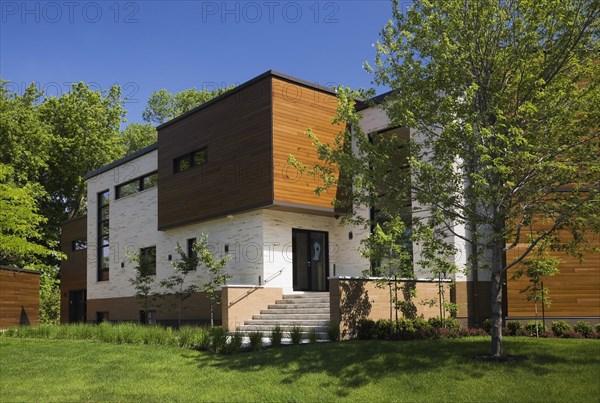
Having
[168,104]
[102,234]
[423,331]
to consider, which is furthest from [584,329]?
[168,104]

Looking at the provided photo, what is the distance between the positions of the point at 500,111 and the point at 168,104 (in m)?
49.6

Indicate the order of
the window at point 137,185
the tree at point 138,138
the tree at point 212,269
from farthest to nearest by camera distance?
the tree at point 138,138
the window at point 137,185
the tree at point 212,269

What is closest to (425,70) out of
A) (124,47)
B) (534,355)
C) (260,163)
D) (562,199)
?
(562,199)

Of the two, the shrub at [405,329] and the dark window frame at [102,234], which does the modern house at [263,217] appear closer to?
the shrub at [405,329]

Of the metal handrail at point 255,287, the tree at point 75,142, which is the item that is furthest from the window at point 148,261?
the tree at point 75,142

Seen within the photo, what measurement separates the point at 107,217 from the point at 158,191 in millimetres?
7115

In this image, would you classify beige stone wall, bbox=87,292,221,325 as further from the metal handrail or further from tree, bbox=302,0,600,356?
tree, bbox=302,0,600,356

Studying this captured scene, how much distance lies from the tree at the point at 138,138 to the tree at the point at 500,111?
40.1m

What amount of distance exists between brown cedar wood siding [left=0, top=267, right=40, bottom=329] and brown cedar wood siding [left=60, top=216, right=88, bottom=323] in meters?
7.18

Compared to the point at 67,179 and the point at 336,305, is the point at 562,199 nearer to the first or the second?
the point at 336,305

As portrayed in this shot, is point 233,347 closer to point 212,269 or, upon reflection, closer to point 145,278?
point 212,269

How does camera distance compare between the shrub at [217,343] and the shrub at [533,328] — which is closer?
the shrub at [217,343]

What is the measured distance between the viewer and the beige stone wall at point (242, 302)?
1806 centimetres

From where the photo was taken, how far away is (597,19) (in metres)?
10.8
